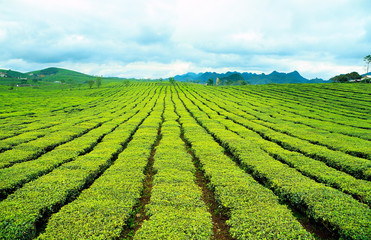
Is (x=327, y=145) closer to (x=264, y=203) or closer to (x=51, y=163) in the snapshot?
(x=264, y=203)

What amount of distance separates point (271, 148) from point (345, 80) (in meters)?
128

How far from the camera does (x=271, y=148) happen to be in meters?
16.8

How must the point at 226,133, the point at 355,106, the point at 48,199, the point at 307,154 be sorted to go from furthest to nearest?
the point at 355,106 < the point at 226,133 < the point at 307,154 < the point at 48,199

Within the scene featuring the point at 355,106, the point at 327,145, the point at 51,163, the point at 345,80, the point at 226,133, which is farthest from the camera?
the point at 345,80

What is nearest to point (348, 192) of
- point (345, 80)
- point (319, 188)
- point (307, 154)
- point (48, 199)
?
point (319, 188)

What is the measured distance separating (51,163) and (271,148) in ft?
60.4

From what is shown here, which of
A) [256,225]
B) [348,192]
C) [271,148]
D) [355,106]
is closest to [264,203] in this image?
[256,225]

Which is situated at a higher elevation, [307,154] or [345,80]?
[345,80]

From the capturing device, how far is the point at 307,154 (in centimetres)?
1588

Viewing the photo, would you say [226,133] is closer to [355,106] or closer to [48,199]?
[48,199]

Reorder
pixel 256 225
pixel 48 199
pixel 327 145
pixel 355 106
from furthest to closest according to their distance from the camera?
pixel 355 106, pixel 327 145, pixel 48 199, pixel 256 225

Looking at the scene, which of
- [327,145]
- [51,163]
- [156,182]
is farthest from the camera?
[327,145]

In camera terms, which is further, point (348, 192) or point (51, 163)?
point (51, 163)

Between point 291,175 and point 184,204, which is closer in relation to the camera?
point 184,204
